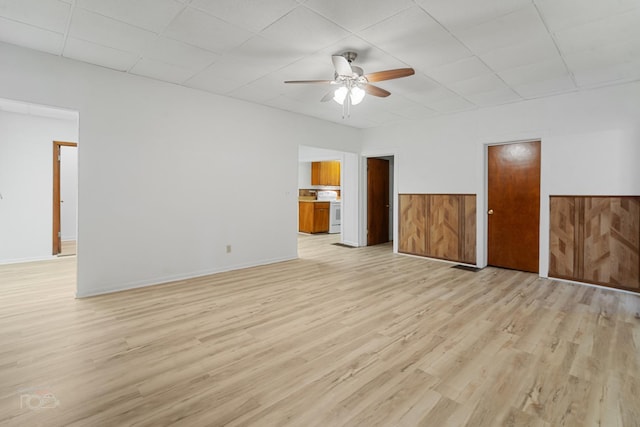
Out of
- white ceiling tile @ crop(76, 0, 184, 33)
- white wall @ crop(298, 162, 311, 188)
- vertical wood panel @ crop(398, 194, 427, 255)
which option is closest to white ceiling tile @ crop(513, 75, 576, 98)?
vertical wood panel @ crop(398, 194, 427, 255)

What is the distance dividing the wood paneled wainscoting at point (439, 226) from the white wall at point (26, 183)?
6.56 meters

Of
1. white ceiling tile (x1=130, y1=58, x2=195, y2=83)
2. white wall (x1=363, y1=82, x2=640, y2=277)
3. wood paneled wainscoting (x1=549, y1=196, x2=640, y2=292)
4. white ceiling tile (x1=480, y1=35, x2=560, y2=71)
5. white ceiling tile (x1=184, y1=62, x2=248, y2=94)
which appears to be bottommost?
wood paneled wainscoting (x1=549, y1=196, x2=640, y2=292)

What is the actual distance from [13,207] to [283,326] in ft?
18.2

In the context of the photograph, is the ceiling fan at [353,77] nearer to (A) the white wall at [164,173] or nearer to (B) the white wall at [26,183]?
(A) the white wall at [164,173]

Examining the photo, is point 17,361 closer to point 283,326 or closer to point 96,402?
point 96,402

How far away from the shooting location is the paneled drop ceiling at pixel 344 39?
94.4 inches

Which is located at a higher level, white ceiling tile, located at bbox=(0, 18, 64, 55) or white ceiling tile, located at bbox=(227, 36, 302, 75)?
white ceiling tile, located at bbox=(227, 36, 302, 75)

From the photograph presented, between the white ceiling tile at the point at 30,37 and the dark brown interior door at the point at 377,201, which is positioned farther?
the dark brown interior door at the point at 377,201

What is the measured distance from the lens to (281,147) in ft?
17.5

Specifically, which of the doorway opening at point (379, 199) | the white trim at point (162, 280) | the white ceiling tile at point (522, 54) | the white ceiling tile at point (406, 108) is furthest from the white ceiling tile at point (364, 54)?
the doorway opening at point (379, 199)

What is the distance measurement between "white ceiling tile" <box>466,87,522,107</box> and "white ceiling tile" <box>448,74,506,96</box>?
119 millimetres

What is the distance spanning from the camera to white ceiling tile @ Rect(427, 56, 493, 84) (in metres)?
3.39

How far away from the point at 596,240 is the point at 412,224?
2.73 metres

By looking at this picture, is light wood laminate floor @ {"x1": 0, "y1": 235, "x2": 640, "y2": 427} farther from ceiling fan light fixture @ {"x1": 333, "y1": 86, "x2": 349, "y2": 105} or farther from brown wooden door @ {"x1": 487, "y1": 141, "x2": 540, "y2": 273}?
ceiling fan light fixture @ {"x1": 333, "y1": 86, "x2": 349, "y2": 105}
